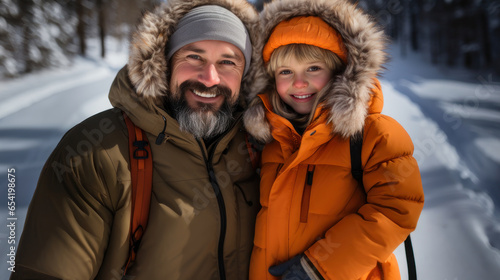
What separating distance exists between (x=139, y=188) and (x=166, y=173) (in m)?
0.19

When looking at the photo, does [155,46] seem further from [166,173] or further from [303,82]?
[303,82]

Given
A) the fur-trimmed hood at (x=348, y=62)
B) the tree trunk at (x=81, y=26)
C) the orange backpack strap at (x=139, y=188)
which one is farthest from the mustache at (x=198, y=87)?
the tree trunk at (x=81, y=26)

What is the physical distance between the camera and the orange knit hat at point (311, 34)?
2.10 m

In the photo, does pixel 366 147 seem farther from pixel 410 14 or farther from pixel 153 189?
pixel 410 14

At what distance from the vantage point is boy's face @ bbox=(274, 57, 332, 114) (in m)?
2.16

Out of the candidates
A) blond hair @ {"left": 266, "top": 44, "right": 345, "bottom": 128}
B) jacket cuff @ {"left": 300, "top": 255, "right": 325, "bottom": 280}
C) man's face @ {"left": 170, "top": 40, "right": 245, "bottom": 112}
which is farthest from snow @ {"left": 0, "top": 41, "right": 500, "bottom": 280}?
jacket cuff @ {"left": 300, "top": 255, "right": 325, "bottom": 280}

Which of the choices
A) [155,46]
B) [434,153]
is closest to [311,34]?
[155,46]

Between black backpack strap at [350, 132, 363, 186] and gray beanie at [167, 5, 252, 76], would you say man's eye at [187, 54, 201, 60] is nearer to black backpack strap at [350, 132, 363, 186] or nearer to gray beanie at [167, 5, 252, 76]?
gray beanie at [167, 5, 252, 76]

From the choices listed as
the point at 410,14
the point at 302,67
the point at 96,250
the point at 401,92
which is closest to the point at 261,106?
the point at 302,67

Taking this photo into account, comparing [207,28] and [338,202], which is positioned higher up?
[207,28]

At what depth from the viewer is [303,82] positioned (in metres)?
2.17

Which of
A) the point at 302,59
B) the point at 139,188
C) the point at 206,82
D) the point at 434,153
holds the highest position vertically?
the point at 302,59

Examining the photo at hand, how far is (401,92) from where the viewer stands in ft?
35.8

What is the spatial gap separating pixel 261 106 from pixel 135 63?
96 cm
